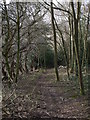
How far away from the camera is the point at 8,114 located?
17.9 feet

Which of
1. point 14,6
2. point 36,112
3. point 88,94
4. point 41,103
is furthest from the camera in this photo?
point 14,6

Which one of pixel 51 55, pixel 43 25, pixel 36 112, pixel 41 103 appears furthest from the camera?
pixel 51 55

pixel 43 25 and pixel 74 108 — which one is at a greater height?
pixel 43 25

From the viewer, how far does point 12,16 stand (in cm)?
1196

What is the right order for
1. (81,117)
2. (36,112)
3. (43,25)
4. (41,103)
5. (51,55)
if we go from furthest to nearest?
(51,55) < (43,25) < (41,103) < (36,112) < (81,117)

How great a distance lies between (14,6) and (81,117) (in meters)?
7.93

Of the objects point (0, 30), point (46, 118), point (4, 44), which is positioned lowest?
point (46, 118)

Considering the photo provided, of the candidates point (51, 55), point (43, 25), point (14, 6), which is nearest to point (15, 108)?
Answer: point (14, 6)

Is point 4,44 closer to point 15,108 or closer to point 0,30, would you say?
point 0,30

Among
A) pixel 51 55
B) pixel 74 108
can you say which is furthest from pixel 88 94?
pixel 51 55

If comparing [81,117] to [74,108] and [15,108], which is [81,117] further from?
[15,108]

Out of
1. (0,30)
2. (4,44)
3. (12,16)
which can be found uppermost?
(12,16)

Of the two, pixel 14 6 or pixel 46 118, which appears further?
pixel 14 6

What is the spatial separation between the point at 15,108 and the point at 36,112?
610 mm
